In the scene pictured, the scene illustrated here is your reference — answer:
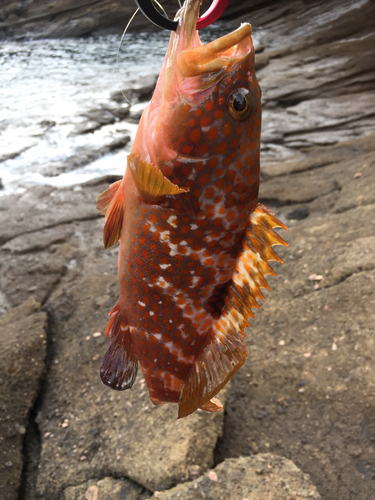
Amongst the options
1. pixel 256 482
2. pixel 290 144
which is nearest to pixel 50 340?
pixel 256 482

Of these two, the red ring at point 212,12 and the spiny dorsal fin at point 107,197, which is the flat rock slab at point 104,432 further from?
the red ring at point 212,12

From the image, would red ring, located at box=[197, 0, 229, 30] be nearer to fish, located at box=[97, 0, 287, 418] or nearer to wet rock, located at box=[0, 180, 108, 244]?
fish, located at box=[97, 0, 287, 418]


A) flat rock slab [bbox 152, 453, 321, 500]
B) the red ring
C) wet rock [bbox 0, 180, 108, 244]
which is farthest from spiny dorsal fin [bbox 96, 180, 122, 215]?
wet rock [bbox 0, 180, 108, 244]

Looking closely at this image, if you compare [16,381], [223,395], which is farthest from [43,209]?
[223,395]

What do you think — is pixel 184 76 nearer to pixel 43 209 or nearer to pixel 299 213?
pixel 299 213

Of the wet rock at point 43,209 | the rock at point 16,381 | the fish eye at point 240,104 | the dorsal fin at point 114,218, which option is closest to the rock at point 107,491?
the rock at point 16,381
